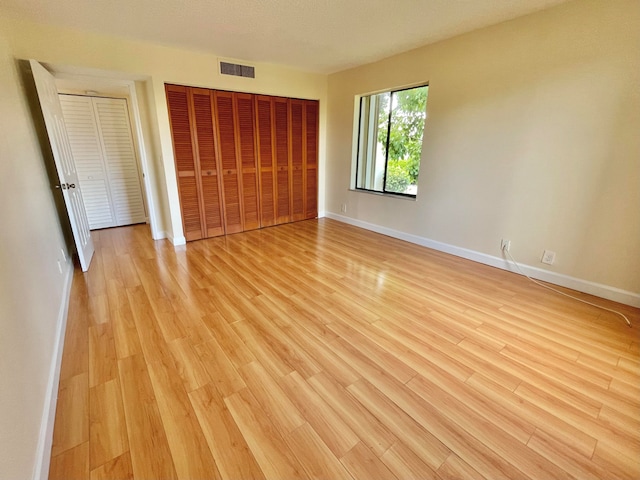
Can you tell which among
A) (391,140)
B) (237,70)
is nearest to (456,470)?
(391,140)

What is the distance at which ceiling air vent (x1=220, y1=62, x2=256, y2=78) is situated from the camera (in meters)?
3.76

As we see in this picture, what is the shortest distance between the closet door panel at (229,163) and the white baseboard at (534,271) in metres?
2.15

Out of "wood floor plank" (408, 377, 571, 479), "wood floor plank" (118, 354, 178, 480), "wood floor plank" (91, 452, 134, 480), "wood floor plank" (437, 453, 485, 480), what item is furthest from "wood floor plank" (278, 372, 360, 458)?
"wood floor plank" (91, 452, 134, 480)

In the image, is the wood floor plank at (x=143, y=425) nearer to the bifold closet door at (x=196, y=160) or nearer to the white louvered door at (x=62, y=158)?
the white louvered door at (x=62, y=158)

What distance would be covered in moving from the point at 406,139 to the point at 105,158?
4.66 metres

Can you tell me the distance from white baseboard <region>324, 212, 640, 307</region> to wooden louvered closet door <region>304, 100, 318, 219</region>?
1.27 m

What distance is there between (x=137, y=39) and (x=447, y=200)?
399 cm

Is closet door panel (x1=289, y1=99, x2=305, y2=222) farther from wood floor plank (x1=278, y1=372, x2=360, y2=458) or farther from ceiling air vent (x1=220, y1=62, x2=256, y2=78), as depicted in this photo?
wood floor plank (x1=278, y1=372, x2=360, y2=458)

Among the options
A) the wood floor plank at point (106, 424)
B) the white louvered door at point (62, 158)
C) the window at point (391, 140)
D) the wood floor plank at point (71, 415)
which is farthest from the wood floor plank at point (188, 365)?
the window at point (391, 140)

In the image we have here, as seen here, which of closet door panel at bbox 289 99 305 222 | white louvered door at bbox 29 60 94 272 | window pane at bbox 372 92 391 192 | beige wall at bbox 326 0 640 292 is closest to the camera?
beige wall at bbox 326 0 640 292

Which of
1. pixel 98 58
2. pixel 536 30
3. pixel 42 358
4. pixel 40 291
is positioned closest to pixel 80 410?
pixel 42 358

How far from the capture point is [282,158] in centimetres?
467

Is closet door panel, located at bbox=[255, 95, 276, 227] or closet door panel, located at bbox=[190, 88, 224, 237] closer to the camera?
closet door panel, located at bbox=[190, 88, 224, 237]

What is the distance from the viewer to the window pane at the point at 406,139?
12.4 feet
